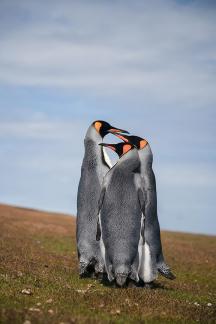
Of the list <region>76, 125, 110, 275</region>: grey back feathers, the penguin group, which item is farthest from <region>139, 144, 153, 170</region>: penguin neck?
<region>76, 125, 110, 275</region>: grey back feathers

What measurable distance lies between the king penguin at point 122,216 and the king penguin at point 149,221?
1.17 feet

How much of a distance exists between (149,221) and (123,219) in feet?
3.20

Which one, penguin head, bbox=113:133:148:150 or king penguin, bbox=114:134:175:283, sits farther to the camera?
penguin head, bbox=113:133:148:150

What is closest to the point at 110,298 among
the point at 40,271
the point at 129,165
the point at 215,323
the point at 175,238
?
the point at 215,323

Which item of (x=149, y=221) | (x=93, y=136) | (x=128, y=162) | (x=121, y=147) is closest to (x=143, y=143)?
(x=121, y=147)

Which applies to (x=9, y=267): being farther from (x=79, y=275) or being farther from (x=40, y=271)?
(x=79, y=275)

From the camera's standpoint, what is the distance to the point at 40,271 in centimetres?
1897

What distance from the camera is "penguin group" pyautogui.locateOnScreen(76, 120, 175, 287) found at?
1666 centimetres

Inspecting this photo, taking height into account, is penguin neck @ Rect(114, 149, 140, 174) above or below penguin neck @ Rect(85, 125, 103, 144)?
below

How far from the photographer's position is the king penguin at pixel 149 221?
56.1ft

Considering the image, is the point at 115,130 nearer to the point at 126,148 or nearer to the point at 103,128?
the point at 103,128

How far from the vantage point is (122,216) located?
660 inches

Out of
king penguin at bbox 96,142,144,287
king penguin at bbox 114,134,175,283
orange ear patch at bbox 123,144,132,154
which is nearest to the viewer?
king penguin at bbox 96,142,144,287

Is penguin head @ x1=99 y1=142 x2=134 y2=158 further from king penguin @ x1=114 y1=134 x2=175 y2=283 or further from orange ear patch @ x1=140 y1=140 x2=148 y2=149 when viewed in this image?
orange ear patch @ x1=140 y1=140 x2=148 y2=149
